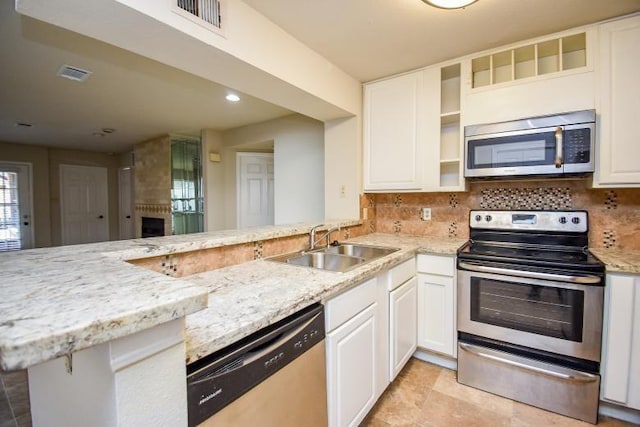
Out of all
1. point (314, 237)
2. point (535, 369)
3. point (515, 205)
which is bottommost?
point (535, 369)

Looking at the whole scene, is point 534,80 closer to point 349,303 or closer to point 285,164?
point 349,303

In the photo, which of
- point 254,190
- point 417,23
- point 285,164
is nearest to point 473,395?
point 417,23

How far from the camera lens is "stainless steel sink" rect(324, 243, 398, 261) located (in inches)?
81.3

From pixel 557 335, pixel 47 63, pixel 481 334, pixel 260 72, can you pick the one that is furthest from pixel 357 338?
pixel 47 63

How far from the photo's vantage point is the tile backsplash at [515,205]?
6.52 ft

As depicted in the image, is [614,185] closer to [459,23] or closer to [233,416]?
[459,23]

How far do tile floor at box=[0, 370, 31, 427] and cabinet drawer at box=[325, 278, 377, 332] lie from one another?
1976 millimetres

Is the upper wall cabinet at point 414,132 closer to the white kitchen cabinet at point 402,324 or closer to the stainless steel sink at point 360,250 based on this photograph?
the stainless steel sink at point 360,250

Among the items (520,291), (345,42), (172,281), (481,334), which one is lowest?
(481,334)

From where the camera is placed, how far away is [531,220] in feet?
7.19

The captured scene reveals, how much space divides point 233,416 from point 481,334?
1719 mm

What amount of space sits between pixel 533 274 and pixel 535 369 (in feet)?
1.85

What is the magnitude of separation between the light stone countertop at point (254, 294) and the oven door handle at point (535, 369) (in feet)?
2.53

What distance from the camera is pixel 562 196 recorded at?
2.15 meters
